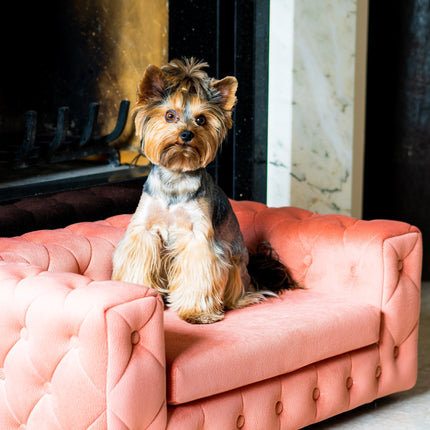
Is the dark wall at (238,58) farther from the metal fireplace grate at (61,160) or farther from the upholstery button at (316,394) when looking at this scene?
the upholstery button at (316,394)

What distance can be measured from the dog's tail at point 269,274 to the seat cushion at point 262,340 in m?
0.05

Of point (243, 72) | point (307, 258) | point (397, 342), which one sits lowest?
point (397, 342)

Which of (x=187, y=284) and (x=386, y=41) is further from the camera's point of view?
(x=386, y=41)

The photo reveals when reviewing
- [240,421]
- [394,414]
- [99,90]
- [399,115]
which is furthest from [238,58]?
[240,421]

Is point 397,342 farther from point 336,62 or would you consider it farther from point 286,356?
point 336,62

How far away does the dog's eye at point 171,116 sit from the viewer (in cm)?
227

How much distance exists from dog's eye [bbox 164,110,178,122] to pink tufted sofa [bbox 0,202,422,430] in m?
0.55

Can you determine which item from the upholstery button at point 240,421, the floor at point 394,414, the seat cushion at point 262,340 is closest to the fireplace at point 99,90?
the seat cushion at point 262,340

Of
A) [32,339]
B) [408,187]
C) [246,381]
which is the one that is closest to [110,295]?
[32,339]

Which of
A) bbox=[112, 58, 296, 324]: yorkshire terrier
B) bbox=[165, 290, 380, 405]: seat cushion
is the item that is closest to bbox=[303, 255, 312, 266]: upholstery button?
bbox=[165, 290, 380, 405]: seat cushion

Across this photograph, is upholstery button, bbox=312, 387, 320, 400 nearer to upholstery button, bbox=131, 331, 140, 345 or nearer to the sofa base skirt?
the sofa base skirt

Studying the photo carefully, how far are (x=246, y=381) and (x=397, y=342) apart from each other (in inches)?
31.1

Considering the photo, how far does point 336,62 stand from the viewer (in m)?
3.95

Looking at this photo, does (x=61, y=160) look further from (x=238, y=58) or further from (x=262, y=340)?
(x=262, y=340)
